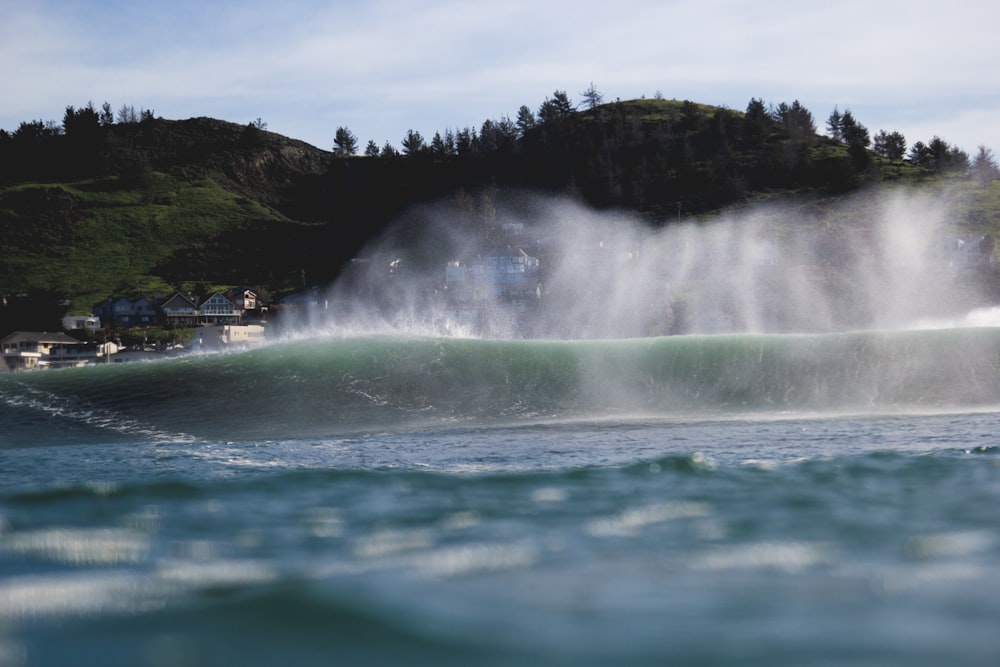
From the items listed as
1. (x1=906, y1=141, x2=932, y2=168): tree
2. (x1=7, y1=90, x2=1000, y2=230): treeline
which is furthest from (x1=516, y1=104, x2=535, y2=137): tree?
(x1=906, y1=141, x2=932, y2=168): tree

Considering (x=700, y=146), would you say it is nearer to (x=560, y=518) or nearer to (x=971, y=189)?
(x=971, y=189)

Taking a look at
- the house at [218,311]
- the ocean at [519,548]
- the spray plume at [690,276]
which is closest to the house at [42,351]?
the house at [218,311]

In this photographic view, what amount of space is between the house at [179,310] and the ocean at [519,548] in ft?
269

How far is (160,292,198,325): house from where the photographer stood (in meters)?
93.6

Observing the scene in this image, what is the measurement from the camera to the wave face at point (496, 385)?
20.7 m

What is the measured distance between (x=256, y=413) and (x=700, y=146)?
4280 inches

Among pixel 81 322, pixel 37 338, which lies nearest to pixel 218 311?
pixel 81 322

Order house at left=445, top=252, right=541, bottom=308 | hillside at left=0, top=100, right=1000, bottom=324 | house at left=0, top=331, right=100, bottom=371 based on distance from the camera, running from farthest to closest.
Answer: hillside at left=0, top=100, right=1000, bottom=324 → house at left=445, top=252, right=541, bottom=308 → house at left=0, top=331, right=100, bottom=371

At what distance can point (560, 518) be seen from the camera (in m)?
6.75

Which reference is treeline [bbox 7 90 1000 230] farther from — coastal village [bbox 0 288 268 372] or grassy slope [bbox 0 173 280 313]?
coastal village [bbox 0 288 268 372]

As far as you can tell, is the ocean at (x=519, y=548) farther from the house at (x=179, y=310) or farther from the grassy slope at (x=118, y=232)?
the grassy slope at (x=118, y=232)

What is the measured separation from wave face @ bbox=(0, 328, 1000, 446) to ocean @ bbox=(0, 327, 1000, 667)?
4815 millimetres

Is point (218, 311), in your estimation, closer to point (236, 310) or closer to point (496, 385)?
point (236, 310)

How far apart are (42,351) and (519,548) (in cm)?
7783
